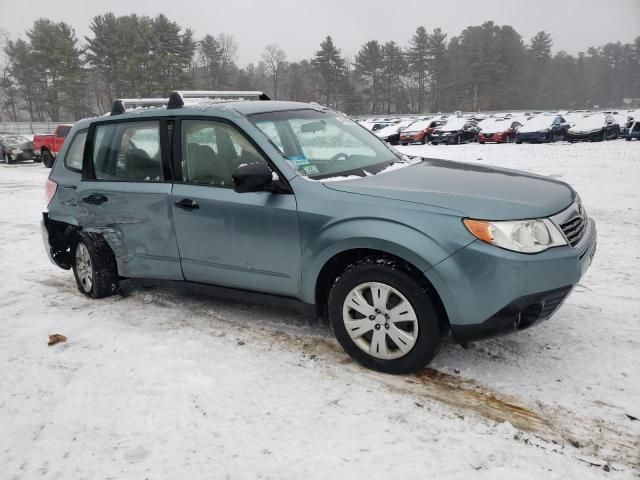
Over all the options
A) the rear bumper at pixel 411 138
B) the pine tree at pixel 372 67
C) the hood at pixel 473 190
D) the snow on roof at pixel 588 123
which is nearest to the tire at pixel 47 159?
the rear bumper at pixel 411 138

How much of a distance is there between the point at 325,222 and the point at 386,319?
28.4 inches

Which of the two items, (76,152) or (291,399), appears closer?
(291,399)

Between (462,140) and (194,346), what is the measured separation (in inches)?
1086

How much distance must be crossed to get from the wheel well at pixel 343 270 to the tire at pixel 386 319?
27 mm

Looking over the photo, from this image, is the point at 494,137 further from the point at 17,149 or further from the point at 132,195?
the point at 132,195

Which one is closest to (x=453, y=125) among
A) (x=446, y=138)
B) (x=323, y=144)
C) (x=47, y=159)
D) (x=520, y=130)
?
(x=446, y=138)

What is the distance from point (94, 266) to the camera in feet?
15.7

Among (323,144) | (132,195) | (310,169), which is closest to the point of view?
(310,169)

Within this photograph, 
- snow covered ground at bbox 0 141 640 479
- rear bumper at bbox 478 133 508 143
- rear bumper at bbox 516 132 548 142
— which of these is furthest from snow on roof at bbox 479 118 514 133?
snow covered ground at bbox 0 141 640 479

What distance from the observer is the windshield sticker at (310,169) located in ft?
11.8

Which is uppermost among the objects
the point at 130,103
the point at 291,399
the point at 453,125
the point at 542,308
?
the point at 453,125

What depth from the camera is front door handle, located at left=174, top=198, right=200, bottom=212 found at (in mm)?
3910

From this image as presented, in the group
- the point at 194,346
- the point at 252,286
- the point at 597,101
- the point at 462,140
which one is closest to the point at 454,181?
the point at 252,286

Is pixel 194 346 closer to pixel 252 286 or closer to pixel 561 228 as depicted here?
pixel 252 286
